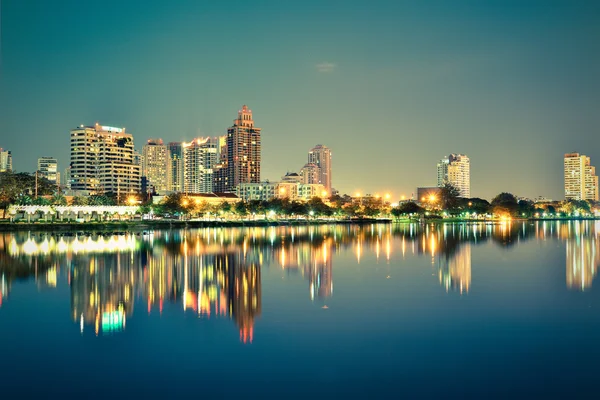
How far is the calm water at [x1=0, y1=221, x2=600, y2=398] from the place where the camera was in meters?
11.6

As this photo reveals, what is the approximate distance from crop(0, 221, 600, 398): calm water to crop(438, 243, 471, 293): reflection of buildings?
15cm

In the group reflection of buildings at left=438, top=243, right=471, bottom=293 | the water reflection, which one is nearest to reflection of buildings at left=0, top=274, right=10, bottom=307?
the water reflection

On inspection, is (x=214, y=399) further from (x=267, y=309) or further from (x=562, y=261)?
(x=562, y=261)

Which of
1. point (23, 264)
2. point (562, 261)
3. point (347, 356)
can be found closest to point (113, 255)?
point (23, 264)

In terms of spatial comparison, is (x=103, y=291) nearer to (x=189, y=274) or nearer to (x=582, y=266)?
(x=189, y=274)

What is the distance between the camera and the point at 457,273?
94.5 feet

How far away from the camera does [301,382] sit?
11641 millimetres

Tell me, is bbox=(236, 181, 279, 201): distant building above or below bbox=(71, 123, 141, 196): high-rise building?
below

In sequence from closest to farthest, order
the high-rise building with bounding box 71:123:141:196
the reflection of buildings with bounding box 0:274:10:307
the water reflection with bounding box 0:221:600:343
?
the water reflection with bounding box 0:221:600:343 → the reflection of buildings with bounding box 0:274:10:307 → the high-rise building with bounding box 71:123:141:196

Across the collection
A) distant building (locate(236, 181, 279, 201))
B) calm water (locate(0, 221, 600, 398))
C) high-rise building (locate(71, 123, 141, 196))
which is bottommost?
calm water (locate(0, 221, 600, 398))

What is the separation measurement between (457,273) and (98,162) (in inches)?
6493

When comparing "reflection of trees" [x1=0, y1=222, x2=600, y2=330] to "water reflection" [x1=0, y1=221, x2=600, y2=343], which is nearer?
"water reflection" [x1=0, y1=221, x2=600, y2=343]

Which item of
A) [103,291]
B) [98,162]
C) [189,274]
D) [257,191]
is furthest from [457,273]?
[257,191]

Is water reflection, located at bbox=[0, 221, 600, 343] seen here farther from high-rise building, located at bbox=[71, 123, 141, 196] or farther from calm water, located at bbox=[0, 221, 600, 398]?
high-rise building, located at bbox=[71, 123, 141, 196]
